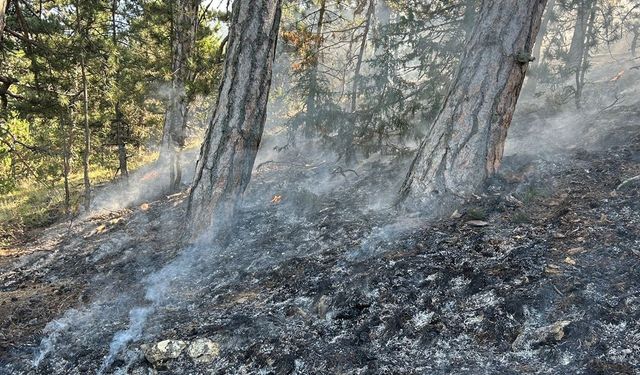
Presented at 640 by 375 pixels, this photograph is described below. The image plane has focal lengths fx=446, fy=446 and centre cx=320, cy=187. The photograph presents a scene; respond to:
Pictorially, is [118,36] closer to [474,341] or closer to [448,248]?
[448,248]

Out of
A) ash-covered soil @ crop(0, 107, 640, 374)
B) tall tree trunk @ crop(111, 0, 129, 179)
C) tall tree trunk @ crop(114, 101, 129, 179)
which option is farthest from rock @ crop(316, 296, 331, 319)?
tall tree trunk @ crop(114, 101, 129, 179)

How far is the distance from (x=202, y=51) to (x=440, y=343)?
38.3 ft

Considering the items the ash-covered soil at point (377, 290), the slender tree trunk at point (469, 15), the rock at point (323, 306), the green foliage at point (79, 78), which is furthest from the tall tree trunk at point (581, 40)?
the rock at point (323, 306)

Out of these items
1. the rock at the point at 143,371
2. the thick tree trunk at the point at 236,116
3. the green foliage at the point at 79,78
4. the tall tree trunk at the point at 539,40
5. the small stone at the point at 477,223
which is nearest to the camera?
the rock at the point at 143,371

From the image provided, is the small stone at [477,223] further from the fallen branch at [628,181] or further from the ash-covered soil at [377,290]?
the fallen branch at [628,181]

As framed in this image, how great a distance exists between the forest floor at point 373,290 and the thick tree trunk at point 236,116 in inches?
24.2

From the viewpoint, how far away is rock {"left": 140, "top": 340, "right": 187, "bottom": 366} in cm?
385

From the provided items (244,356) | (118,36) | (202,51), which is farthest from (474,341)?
(118,36)

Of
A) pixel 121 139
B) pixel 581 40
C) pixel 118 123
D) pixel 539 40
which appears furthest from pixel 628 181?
pixel 121 139

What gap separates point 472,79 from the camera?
6.19 metres

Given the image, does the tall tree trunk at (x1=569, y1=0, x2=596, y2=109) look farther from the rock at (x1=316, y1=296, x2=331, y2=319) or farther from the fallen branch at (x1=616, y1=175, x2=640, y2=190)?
the rock at (x1=316, y1=296, x2=331, y2=319)

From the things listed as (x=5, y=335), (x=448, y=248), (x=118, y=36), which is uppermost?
(x=118, y=36)

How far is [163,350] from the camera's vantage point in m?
3.92

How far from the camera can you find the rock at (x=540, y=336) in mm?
3242
